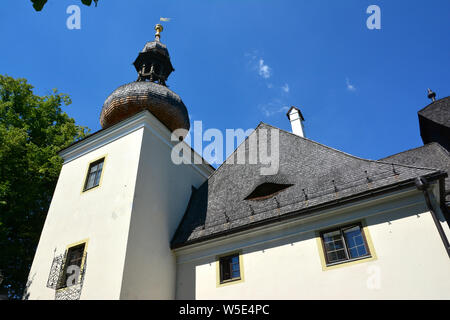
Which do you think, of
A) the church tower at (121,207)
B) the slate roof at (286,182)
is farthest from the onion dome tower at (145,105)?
the slate roof at (286,182)

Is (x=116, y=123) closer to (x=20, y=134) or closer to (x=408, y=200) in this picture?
(x=20, y=134)

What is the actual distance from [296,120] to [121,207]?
8329 mm

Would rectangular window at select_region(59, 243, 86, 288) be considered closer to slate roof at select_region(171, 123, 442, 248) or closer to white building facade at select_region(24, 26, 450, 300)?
white building facade at select_region(24, 26, 450, 300)

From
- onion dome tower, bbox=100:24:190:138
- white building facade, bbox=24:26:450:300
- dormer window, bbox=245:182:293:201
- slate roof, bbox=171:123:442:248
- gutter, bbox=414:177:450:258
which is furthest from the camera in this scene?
onion dome tower, bbox=100:24:190:138

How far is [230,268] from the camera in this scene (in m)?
9.46

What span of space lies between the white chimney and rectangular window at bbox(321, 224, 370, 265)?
653 cm

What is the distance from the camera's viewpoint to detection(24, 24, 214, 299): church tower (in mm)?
8859

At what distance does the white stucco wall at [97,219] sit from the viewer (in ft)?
28.4

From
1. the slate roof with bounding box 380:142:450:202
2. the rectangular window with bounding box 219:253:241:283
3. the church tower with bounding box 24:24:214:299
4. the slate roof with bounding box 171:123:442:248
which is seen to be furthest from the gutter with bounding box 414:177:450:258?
the church tower with bounding box 24:24:214:299

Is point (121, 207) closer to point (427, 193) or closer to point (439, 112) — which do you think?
point (427, 193)

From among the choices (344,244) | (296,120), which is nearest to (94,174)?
(344,244)

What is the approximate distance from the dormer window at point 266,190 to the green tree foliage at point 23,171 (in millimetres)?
8773
